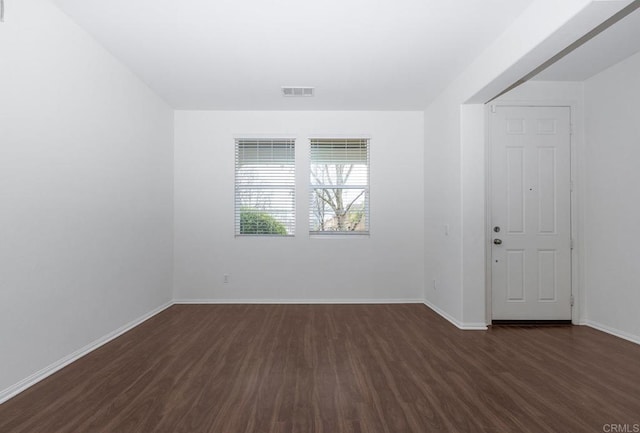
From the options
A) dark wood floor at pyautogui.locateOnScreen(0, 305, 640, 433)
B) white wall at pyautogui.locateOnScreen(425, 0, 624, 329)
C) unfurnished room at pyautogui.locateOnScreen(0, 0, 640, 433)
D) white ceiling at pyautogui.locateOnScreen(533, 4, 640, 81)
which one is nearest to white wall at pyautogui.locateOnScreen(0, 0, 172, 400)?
unfurnished room at pyautogui.locateOnScreen(0, 0, 640, 433)

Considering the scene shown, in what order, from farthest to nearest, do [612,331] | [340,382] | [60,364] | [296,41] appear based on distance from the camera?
[612,331]
[296,41]
[60,364]
[340,382]

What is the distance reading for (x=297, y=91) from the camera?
4.18 metres

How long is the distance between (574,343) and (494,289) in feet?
2.84

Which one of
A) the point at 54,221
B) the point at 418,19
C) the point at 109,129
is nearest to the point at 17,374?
the point at 54,221

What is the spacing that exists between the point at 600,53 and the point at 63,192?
5.18 m

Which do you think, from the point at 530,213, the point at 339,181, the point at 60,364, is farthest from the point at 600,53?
the point at 60,364

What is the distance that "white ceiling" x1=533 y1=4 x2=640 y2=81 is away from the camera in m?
2.87

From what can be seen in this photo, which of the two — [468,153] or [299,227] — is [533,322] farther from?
[299,227]

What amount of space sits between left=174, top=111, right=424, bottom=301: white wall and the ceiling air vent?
68 cm

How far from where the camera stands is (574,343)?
10.7 feet

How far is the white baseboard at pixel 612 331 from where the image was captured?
328cm

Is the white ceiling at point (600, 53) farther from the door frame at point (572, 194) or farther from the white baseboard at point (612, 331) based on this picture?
the white baseboard at point (612, 331)

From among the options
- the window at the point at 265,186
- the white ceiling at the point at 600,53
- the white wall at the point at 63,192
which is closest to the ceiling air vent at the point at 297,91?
the window at the point at 265,186

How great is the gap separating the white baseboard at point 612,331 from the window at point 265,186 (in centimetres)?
388
